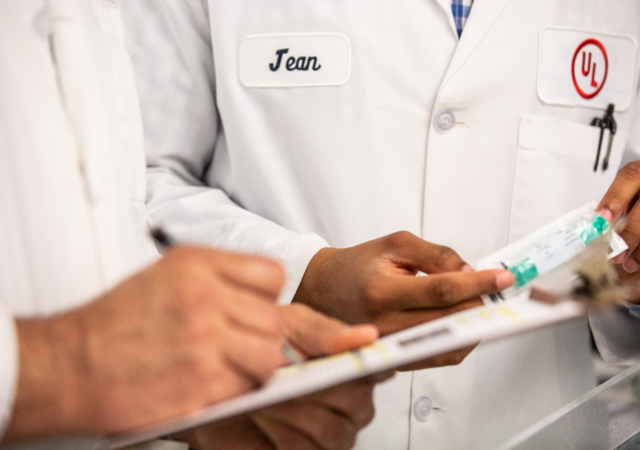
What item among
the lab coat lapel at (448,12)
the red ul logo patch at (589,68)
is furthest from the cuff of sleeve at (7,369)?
the red ul logo patch at (589,68)

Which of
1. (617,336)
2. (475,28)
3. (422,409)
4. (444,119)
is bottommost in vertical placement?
(422,409)

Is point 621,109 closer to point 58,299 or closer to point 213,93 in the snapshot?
point 213,93

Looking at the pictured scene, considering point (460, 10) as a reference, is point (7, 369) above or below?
below

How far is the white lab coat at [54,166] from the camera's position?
0.37 m

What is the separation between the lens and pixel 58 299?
39 centimetres

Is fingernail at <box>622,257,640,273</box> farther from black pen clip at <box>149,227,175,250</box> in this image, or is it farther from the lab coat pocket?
black pen clip at <box>149,227,175,250</box>

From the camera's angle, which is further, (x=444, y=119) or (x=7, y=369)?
(x=444, y=119)

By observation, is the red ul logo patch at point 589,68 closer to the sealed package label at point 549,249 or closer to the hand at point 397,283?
the sealed package label at point 549,249

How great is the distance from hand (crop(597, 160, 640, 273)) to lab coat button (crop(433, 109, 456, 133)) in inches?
8.3

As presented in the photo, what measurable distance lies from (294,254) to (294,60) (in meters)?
0.28

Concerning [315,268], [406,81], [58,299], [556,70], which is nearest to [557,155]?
[556,70]

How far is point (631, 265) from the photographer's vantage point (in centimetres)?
61

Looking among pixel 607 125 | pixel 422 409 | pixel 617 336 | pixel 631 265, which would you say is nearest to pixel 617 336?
pixel 617 336

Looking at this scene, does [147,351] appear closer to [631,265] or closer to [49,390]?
[49,390]
